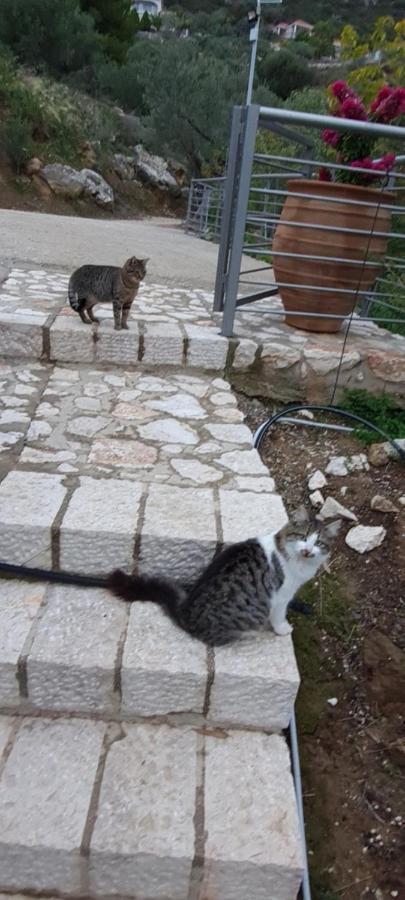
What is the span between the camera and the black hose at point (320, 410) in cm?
275

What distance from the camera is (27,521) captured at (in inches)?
→ 72.3

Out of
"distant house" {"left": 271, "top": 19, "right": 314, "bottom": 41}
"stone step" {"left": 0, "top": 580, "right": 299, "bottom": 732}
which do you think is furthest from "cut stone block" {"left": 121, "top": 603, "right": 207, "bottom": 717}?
"distant house" {"left": 271, "top": 19, "right": 314, "bottom": 41}

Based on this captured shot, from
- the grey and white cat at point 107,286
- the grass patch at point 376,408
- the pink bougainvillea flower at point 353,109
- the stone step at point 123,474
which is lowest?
the grass patch at point 376,408

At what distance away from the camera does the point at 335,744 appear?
1856 millimetres

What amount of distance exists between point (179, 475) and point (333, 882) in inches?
53.6

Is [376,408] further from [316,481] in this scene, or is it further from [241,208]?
[241,208]

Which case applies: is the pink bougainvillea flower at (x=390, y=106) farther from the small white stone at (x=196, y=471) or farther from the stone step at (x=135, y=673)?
the stone step at (x=135, y=673)

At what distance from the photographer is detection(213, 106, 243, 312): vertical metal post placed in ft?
10.4

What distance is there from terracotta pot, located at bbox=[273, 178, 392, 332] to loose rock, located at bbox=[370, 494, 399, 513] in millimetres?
1254

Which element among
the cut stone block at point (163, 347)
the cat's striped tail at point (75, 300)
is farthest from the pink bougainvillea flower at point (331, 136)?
the cat's striped tail at point (75, 300)

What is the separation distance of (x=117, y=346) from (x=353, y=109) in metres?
1.80

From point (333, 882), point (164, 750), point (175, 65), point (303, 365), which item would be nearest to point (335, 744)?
point (333, 882)

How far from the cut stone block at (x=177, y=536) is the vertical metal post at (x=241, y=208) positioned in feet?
4.96

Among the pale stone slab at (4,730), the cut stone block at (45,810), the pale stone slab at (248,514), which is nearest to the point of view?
the cut stone block at (45,810)
